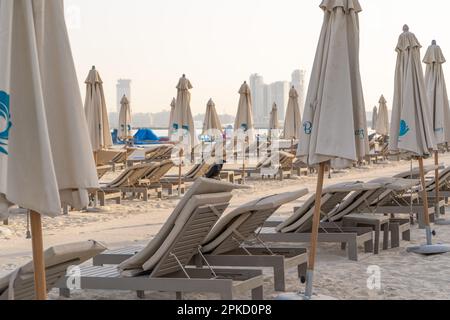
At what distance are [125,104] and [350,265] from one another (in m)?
18.2

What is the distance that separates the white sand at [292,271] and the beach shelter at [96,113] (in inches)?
49.5

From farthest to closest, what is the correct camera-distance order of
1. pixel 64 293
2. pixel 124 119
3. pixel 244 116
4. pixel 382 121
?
pixel 382 121
pixel 124 119
pixel 244 116
pixel 64 293

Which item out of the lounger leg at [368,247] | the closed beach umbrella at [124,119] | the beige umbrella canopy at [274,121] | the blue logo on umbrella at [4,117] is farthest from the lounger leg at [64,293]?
the beige umbrella canopy at [274,121]

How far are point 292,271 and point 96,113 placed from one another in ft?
23.0

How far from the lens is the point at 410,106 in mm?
6777

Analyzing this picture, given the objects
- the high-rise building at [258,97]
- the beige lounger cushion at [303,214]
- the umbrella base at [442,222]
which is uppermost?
the high-rise building at [258,97]

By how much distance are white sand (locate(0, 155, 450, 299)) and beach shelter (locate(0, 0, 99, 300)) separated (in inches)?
79.1

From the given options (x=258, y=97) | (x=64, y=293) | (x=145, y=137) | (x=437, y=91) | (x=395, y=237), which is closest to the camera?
(x=64, y=293)

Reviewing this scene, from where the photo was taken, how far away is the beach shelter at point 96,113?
1168cm

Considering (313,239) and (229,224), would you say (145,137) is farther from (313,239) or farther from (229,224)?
(313,239)

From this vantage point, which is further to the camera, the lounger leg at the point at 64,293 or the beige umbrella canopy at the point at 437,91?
the beige umbrella canopy at the point at 437,91

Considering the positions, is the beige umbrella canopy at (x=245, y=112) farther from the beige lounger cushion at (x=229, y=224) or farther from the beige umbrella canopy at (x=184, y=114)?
the beige lounger cushion at (x=229, y=224)

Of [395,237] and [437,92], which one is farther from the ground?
[437,92]

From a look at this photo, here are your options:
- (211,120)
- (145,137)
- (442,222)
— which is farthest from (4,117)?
(145,137)
